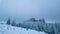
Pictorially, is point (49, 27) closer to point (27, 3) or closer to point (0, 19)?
point (27, 3)

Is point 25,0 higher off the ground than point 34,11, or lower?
higher

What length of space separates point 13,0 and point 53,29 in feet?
3.30

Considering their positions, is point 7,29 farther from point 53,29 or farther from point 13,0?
point 53,29

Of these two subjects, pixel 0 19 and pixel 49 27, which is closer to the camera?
pixel 0 19

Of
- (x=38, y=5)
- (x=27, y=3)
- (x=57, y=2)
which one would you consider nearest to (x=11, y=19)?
(x=27, y=3)

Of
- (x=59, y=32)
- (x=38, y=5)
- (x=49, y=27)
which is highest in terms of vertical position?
(x=38, y=5)

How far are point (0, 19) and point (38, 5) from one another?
77 centimetres

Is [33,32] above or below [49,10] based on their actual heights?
below

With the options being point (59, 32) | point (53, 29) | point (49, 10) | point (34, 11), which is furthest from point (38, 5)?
point (59, 32)

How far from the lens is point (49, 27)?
169 centimetres

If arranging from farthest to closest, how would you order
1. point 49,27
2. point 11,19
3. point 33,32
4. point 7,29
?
point 49,27
point 33,32
point 11,19
point 7,29

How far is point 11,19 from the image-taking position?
1.42 metres

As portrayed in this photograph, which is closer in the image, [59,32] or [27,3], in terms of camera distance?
[27,3]

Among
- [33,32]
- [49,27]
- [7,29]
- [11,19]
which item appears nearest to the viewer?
[7,29]
